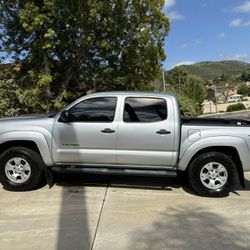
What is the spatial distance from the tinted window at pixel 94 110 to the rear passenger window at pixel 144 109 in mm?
259

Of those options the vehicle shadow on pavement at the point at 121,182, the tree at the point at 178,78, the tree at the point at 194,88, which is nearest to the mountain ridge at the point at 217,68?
the tree at the point at 178,78

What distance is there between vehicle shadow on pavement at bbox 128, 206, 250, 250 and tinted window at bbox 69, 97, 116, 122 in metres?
1.99

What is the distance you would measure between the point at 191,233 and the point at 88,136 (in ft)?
8.27

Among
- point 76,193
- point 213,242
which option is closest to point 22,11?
point 76,193

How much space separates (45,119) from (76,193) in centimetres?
138

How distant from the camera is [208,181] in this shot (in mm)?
6719

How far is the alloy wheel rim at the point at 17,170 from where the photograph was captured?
686cm

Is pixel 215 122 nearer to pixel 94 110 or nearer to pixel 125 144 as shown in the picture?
pixel 125 144

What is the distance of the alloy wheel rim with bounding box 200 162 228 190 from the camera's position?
6.68m

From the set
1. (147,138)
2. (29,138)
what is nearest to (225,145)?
(147,138)

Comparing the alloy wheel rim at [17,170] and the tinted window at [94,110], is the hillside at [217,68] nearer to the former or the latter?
the tinted window at [94,110]

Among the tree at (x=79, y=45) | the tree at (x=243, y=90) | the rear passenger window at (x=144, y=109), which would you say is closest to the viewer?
the rear passenger window at (x=144, y=109)

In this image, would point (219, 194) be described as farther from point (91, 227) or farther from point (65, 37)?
point (65, 37)

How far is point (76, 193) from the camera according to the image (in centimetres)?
675
